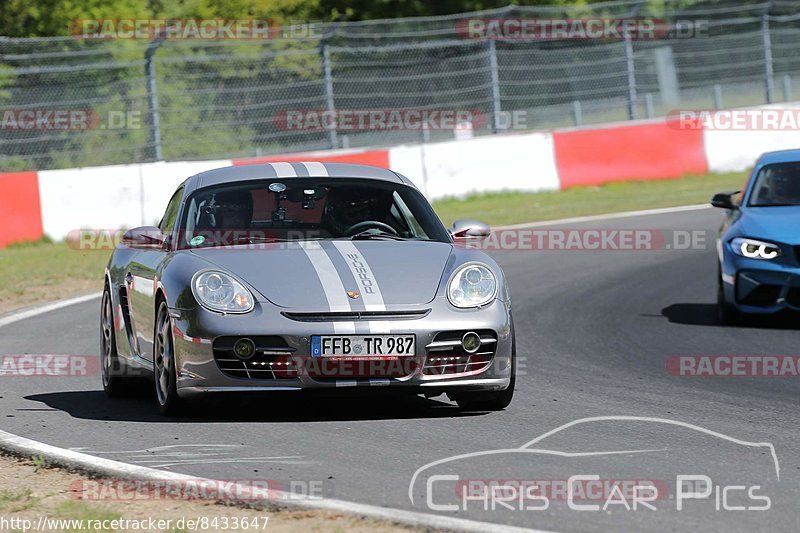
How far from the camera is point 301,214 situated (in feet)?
26.5

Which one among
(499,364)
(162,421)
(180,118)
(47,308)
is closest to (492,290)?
(499,364)

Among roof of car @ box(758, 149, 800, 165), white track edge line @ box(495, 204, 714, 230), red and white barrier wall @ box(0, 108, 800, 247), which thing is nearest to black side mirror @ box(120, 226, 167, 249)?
roof of car @ box(758, 149, 800, 165)

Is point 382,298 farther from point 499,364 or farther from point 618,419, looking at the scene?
point 618,419

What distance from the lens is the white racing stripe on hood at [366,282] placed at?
276 inches

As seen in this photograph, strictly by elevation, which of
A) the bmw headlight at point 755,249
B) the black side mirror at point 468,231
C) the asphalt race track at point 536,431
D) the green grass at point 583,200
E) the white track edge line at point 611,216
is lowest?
the white track edge line at point 611,216

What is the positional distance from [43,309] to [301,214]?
5.84 m

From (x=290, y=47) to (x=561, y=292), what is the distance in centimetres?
1028

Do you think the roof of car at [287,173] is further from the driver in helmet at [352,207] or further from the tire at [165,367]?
the tire at [165,367]

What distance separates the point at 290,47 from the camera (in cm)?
2259

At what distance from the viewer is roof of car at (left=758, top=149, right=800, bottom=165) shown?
11992mm

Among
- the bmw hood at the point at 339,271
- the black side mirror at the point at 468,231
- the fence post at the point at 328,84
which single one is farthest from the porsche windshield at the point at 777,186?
the fence post at the point at 328,84

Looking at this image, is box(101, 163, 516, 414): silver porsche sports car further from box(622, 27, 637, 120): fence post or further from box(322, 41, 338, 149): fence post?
box(622, 27, 637, 120): fence post

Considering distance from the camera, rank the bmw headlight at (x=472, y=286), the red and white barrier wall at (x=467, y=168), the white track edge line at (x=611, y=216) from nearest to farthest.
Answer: the bmw headlight at (x=472, y=286) < the red and white barrier wall at (x=467, y=168) < the white track edge line at (x=611, y=216)

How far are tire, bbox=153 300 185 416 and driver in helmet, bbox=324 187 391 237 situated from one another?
102 centimetres
